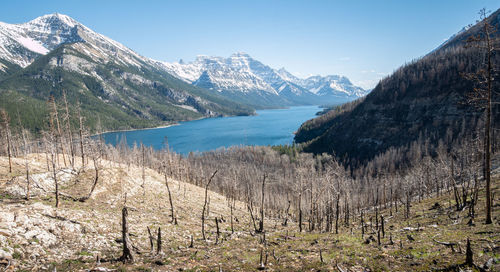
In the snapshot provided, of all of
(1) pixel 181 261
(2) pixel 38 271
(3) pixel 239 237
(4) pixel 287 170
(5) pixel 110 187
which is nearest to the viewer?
(2) pixel 38 271

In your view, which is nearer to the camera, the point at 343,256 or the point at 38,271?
the point at 38,271

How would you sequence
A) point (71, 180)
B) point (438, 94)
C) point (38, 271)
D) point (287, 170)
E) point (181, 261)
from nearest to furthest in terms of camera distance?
point (38, 271)
point (181, 261)
point (71, 180)
point (287, 170)
point (438, 94)

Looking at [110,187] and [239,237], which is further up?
[110,187]

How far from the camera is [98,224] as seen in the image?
23812mm

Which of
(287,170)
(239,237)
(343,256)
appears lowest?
(287,170)

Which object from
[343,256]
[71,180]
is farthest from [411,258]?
[71,180]

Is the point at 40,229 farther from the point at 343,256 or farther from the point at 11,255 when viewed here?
the point at 343,256

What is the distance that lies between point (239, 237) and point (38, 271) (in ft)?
63.8

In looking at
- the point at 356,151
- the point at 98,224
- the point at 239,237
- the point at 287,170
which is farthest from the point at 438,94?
the point at 98,224

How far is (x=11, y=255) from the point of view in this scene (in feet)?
50.5

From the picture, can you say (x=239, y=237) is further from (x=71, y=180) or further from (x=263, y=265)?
(x=71, y=180)

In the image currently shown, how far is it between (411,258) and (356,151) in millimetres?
198141

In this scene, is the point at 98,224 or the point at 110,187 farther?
the point at 110,187

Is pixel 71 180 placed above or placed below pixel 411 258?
above
